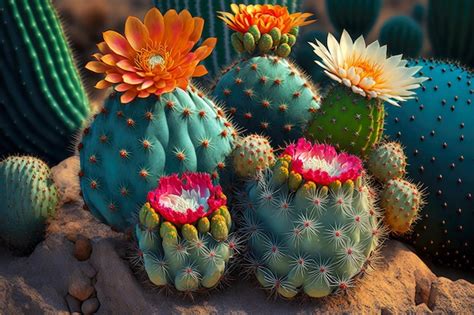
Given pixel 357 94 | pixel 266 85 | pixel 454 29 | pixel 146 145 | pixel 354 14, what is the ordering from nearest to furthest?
pixel 146 145 < pixel 357 94 < pixel 266 85 < pixel 454 29 < pixel 354 14

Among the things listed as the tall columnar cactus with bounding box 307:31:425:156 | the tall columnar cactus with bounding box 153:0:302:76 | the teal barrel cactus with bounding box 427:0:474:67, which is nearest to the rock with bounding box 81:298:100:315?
the tall columnar cactus with bounding box 307:31:425:156

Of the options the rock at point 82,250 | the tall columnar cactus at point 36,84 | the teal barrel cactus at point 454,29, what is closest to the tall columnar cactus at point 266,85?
the rock at point 82,250

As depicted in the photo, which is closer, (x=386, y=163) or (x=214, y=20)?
(x=386, y=163)

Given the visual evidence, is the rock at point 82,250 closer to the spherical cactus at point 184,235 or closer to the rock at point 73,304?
the rock at point 73,304

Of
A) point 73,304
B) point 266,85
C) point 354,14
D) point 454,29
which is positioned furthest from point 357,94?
point 354,14

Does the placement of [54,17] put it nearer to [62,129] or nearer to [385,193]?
[62,129]

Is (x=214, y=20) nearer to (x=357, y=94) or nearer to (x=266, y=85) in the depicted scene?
(x=266, y=85)
